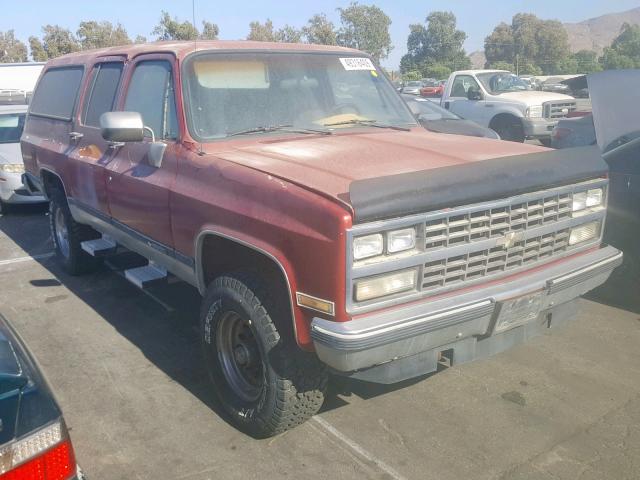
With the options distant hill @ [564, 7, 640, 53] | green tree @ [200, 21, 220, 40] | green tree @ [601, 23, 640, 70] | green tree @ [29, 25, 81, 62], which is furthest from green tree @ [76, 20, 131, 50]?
distant hill @ [564, 7, 640, 53]

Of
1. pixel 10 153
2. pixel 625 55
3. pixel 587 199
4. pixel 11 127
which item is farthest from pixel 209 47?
pixel 625 55

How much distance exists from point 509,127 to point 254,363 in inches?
464

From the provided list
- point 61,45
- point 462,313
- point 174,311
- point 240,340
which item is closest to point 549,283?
point 462,313

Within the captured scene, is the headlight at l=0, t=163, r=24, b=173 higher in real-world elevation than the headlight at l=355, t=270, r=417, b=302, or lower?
lower

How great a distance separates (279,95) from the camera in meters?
4.32

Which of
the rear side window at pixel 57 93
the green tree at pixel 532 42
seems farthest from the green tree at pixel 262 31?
the rear side window at pixel 57 93

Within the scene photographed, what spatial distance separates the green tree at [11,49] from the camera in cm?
5084

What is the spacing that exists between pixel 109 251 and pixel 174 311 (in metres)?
0.80

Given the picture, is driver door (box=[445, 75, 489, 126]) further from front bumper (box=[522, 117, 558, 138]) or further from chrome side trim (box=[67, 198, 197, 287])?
chrome side trim (box=[67, 198, 197, 287])

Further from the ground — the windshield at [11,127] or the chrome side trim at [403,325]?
the windshield at [11,127]

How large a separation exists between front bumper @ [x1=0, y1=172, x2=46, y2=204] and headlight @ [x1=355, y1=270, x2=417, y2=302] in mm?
7761

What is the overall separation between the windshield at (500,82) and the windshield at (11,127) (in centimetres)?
961

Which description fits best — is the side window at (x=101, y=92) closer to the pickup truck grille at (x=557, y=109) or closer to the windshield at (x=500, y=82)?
the pickup truck grille at (x=557, y=109)

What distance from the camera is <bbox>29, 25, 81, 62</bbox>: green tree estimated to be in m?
44.1
